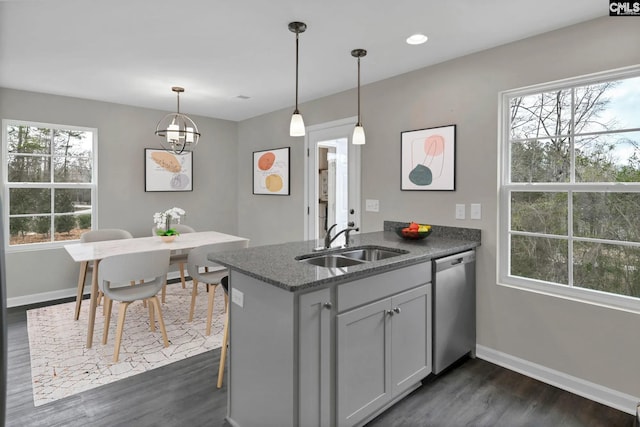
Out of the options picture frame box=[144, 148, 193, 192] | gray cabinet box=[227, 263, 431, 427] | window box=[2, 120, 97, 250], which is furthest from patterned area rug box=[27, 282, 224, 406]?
picture frame box=[144, 148, 193, 192]

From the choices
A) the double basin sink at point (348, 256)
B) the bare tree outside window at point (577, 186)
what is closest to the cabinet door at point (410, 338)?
the double basin sink at point (348, 256)

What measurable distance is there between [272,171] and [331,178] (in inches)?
44.7

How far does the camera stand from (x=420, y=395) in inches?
90.9

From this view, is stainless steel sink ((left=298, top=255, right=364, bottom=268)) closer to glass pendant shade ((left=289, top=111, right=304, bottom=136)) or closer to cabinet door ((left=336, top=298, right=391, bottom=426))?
cabinet door ((left=336, top=298, right=391, bottom=426))

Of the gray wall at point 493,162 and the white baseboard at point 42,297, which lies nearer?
the gray wall at point 493,162

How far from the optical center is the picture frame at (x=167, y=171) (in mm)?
4828

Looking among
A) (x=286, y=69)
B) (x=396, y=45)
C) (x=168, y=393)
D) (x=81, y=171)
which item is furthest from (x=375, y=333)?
(x=81, y=171)

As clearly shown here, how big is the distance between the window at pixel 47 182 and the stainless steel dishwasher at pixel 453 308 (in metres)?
4.16

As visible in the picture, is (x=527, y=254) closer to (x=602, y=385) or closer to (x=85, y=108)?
(x=602, y=385)

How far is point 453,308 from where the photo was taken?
102 inches

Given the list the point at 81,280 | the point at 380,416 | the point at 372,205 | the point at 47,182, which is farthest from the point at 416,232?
the point at 47,182

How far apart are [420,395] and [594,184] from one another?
178 centimetres

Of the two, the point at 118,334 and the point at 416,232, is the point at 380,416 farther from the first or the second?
the point at 118,334

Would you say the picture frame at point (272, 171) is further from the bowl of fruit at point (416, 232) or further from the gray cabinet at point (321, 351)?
the gray cabinet at point (321, 351)
